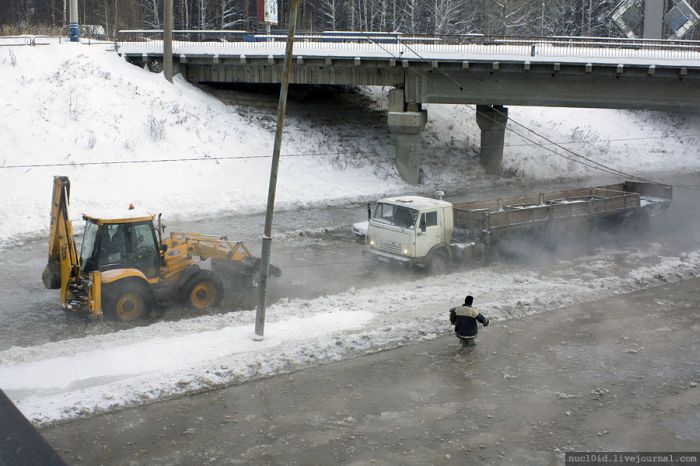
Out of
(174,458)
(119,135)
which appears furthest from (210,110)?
(174,458)

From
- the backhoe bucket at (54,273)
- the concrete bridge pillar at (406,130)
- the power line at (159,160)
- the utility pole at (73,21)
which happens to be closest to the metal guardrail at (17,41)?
the utility pole at (73,21)

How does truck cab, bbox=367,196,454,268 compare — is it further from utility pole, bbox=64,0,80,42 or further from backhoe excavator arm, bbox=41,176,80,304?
utility pole, bbox=64,0,80,42

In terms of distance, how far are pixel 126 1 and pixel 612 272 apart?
5846cm

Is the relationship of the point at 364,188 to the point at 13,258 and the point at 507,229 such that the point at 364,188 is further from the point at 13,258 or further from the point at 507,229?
the point at 13,258

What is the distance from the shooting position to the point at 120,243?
14.9 m

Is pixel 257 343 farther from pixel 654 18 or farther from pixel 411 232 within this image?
pixel 654 18

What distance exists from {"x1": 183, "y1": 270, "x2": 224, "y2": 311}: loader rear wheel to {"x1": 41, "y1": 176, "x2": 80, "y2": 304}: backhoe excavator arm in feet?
7.57

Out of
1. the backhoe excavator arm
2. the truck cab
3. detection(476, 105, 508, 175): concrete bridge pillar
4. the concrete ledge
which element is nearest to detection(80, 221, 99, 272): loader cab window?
the backhoe excavator arm

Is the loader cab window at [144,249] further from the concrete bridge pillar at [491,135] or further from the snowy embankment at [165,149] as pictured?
the concrete bridge pillar at [491,135]

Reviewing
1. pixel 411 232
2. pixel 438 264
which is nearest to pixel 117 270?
pixel 411 232

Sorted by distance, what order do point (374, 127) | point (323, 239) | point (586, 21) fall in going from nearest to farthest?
point (323, 239) → point (374, 127) → point (586, 21)

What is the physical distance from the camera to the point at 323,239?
24.8 metres

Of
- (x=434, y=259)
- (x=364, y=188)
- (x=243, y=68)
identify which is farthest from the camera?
(x=243, y=68)

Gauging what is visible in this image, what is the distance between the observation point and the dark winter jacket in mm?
13703
